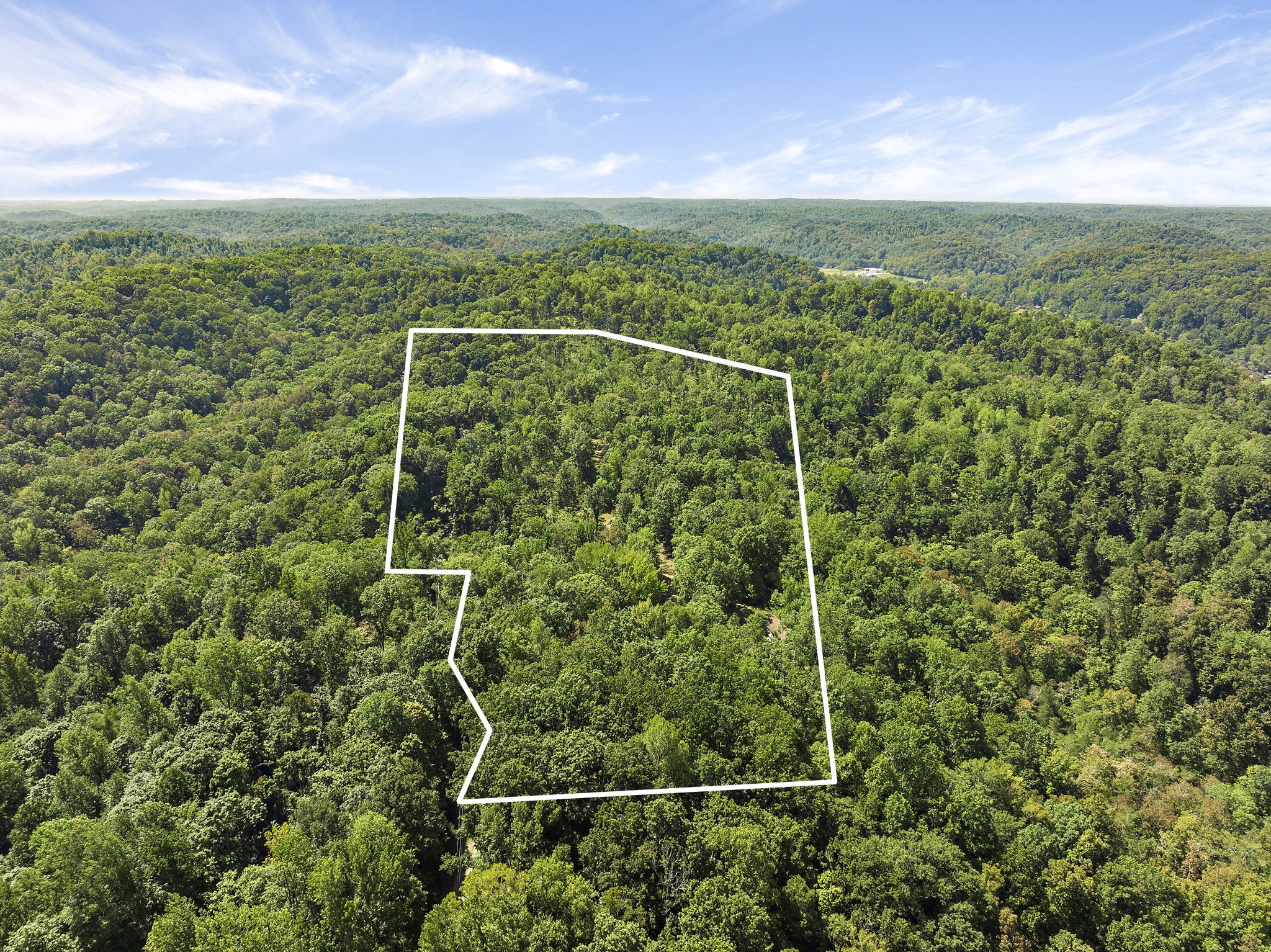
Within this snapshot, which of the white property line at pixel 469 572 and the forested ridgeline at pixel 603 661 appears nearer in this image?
the white property line at pixel 469 572

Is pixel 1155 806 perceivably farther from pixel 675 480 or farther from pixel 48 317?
pixel 48 317

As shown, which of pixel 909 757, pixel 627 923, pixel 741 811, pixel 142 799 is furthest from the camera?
pixel 909 757

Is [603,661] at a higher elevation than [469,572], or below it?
below

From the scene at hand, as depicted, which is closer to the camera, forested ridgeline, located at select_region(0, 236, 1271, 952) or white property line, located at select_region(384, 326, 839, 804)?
white property line, located at select_region(384, 326, 839, 804)

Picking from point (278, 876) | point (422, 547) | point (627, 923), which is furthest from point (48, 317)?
point (627, 923)

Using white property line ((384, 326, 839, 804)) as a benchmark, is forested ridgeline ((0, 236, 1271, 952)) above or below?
below

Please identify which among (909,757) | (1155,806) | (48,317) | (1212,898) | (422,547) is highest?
(48,317)

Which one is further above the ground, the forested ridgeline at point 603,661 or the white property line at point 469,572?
the white property line at point 469,572

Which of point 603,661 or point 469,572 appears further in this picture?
point 603,661
